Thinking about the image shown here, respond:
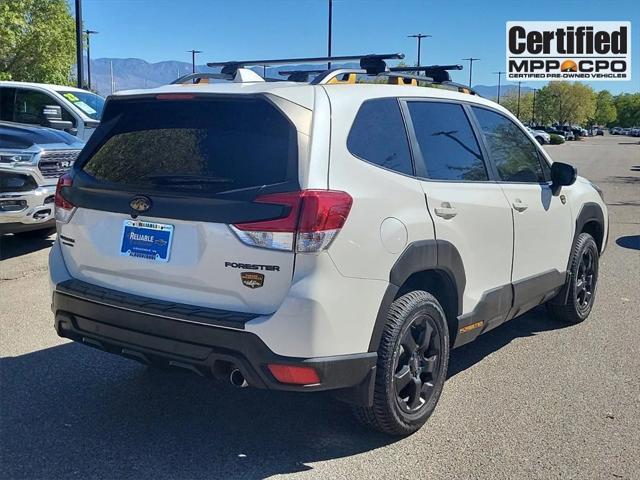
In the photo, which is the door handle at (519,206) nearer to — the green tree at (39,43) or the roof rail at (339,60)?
the roof rail at (339,60)

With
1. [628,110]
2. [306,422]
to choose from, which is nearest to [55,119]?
[306,422]

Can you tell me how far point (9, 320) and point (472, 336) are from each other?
3.73m

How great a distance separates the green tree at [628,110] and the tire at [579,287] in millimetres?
160426

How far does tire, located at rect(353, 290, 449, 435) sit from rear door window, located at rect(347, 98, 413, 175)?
2.29 feet

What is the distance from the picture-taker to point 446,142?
3.98 meters

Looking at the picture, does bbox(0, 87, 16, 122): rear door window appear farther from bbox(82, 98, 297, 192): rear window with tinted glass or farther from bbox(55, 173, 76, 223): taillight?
bbox(82, 98, 297, 192): rear window with tinted glass

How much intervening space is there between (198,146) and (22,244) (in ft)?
20.2

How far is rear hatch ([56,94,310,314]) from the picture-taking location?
2977mm

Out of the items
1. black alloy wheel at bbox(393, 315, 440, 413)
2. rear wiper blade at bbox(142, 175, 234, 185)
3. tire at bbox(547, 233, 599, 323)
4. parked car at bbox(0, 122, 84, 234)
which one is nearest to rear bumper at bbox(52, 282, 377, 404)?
black alloy wheel at bbox(393, 315, 440, 413)

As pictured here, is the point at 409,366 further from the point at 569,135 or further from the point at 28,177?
the point at 569,135

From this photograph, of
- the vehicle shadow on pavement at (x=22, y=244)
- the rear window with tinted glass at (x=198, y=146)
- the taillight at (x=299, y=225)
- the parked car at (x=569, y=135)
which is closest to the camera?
the taillight at (x=299, y=225)

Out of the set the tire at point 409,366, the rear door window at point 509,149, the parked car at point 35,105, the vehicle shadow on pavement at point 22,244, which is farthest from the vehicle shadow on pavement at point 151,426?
the parked car at point 35,105

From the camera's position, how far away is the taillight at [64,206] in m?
3.59

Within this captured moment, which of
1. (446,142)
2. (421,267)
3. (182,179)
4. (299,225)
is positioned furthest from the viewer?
(446,142)
